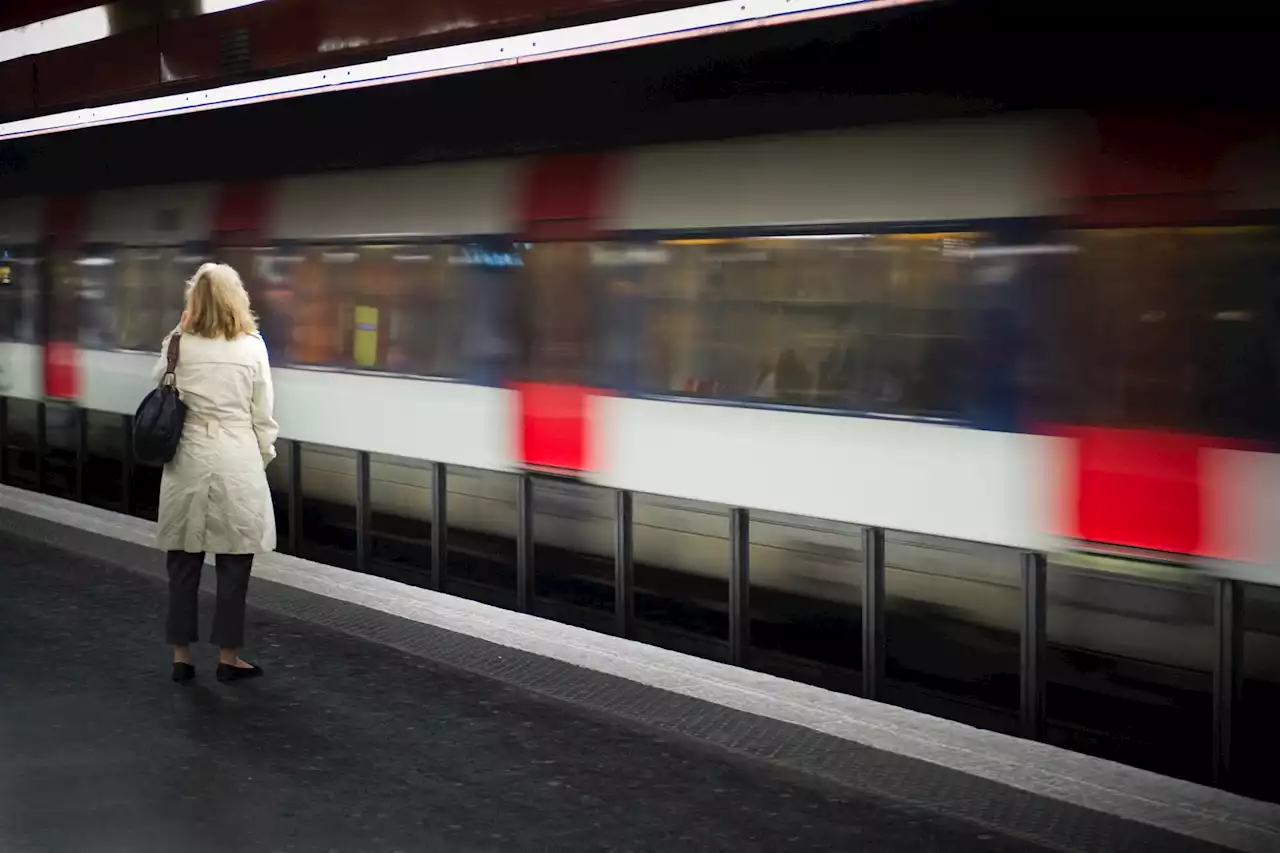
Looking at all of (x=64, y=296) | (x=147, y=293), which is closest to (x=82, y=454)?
(x=147, y=293)

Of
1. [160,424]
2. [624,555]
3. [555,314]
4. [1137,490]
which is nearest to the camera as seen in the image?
[160,424]

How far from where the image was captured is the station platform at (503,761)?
161 inches

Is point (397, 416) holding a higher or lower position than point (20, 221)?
lower

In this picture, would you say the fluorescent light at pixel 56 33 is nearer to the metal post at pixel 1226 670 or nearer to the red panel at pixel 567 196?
the red panel at pixel 567 196

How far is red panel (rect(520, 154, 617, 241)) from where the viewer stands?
814 centimetres

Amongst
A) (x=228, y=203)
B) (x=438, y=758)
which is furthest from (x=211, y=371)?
(x=228, y=203)

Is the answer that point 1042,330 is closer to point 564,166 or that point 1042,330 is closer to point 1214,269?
point 1214,269

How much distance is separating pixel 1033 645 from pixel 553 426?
12.1ft

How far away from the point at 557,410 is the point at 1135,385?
3.64 metres

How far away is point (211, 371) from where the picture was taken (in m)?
5.53

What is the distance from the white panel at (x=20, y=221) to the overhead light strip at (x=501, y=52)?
194 inches

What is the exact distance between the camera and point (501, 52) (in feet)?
20.2

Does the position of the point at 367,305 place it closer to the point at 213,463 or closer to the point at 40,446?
the point at 213,463

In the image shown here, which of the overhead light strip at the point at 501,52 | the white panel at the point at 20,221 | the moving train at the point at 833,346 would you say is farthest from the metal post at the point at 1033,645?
the white panel at the point at 20,221
